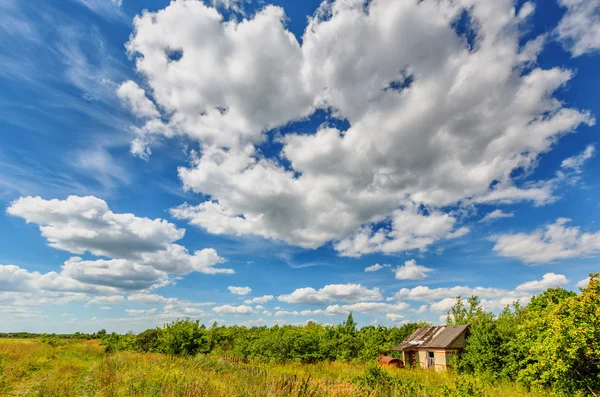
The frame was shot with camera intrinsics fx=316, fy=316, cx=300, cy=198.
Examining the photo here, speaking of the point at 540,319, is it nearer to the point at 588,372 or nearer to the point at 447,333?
the point at 588,372

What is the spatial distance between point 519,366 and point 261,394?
2330 centimetres

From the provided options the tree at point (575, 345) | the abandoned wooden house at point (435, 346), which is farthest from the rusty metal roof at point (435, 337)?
the tree at point (575, 345)

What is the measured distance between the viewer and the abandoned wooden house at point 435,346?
34756 millimetres

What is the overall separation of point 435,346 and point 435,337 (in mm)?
3068

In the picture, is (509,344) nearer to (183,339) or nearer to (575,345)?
(575,345)

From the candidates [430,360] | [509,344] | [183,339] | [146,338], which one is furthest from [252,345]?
[509,344]

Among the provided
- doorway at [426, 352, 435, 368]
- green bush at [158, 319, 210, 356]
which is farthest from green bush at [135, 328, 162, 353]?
doorway at [426, 352, 435, 368]

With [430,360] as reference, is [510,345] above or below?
above

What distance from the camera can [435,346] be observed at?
118 ft

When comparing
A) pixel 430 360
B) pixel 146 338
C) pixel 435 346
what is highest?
pixel 435 346

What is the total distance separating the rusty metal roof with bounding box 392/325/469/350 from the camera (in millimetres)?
35938

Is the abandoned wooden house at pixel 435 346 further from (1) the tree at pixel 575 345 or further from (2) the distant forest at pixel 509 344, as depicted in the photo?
(1) the tree at pixel 575 345

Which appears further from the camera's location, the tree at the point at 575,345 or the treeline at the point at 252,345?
the treeline at the point at 252,345

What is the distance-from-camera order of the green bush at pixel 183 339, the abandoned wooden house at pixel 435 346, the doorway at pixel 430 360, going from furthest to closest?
the doorway at pixel 430 360 → the abandoned wooden house at pixel 435 346 → the green bush at pixel 183 339
